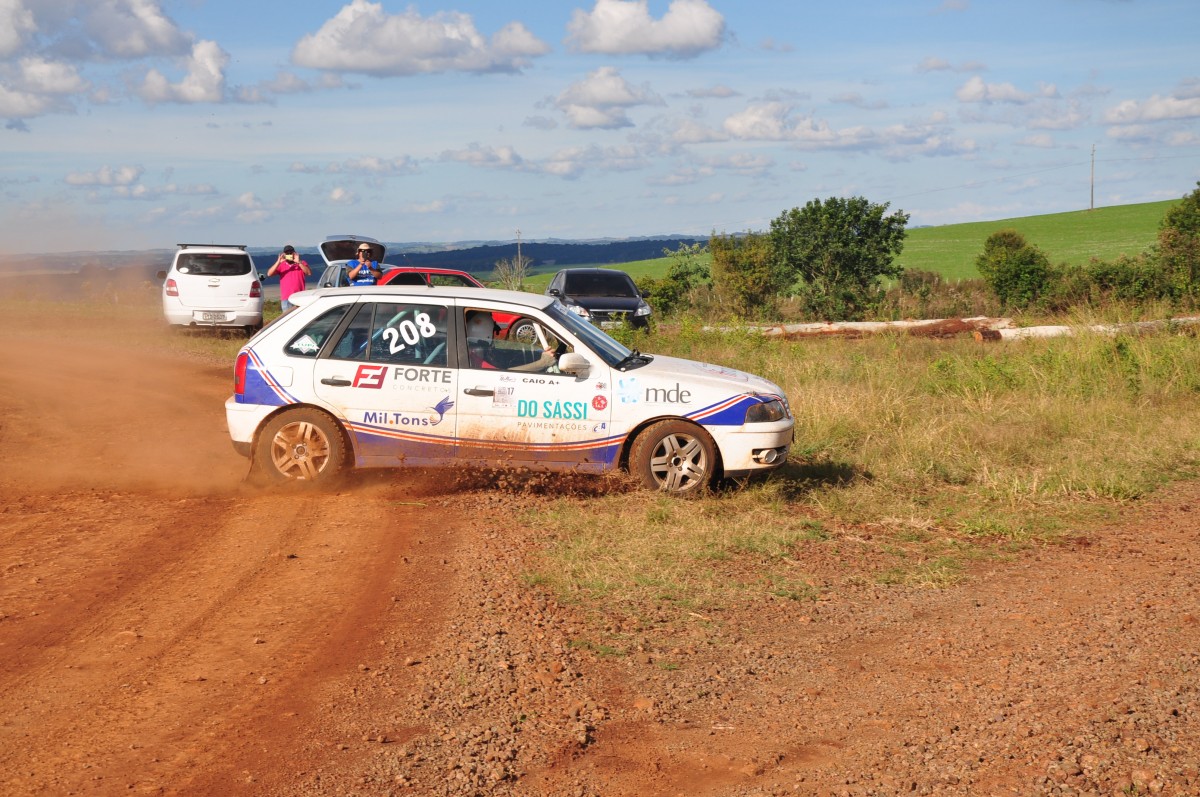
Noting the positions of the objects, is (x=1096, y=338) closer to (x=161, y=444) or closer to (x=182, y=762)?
(x=161, y=444)

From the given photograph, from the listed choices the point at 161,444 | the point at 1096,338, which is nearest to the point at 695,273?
the point at 1096,338

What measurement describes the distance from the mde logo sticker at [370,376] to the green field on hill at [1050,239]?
61.6 m

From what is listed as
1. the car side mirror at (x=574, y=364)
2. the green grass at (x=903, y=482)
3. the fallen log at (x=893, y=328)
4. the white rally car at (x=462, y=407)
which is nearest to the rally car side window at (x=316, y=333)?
the white rally car at (x=462, y=407)

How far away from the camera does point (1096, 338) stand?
53.4ft

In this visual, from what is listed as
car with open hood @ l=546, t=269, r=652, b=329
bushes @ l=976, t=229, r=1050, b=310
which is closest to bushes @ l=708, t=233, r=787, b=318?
bushes @ l=976, t=229, r=1050, b=310

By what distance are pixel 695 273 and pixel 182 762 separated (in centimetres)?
3884

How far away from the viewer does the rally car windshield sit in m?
9.44

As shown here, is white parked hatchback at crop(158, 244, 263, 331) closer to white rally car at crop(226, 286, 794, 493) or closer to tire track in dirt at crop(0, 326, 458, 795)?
tire track in dirt at crop(0, 326, 458, 795)

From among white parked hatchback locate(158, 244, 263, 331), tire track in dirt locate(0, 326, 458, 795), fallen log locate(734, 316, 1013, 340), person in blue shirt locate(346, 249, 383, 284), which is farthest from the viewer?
white parked hatchback locate(158, 244, 263, 331)

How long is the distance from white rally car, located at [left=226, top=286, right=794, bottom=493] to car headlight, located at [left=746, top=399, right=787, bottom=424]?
0.04 feet

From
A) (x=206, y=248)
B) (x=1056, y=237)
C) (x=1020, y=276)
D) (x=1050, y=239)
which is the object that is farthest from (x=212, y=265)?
(x=1056, y=237)

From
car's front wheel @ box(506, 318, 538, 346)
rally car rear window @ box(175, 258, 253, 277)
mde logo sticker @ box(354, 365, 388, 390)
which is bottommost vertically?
mde logo sticker @ box(354, 365, 388, 390)

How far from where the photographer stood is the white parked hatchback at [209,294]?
70.1 ft

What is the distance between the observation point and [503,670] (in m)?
5.50
